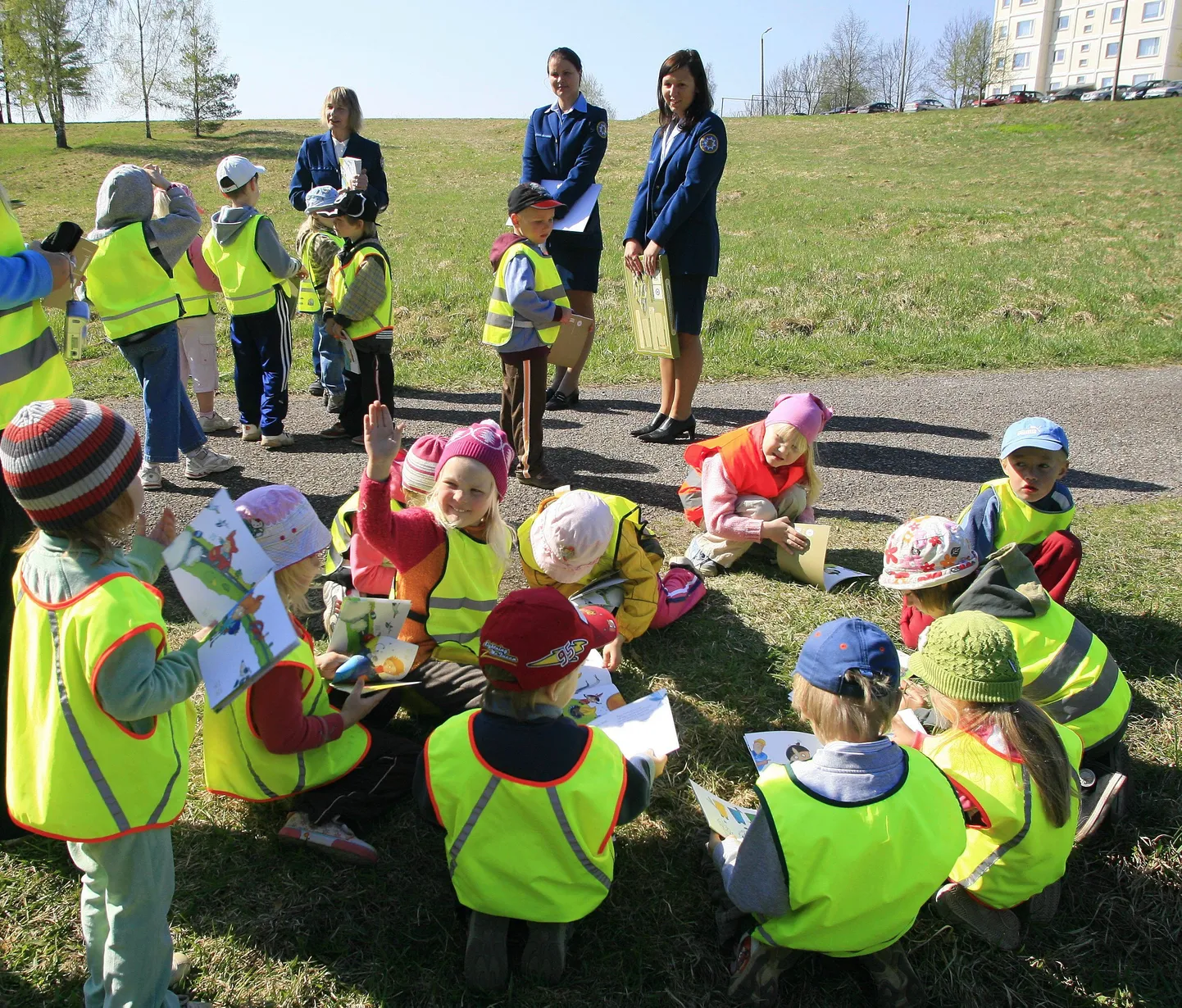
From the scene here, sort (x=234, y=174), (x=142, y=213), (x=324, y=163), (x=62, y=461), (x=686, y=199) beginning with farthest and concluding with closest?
(x=324, y=163) → (x=686, y=199) → (x=234, y=174) → (x=142, y=213) → (x=62, y=461)

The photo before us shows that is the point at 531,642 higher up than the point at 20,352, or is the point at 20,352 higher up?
the point at 20,352

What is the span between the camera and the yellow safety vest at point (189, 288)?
20.8 feet

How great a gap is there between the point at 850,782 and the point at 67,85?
36.5 meters

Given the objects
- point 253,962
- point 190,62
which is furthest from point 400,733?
point 190,62

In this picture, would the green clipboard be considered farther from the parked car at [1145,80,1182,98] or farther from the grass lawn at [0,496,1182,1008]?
the parked car at [1145,80,1182,98]

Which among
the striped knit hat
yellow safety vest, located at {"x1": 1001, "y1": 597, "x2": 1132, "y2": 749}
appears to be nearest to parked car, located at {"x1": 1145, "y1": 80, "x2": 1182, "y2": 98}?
yellow safety vest, located at {"x1": 1001, "y1": 597, "x2": 1132, "y2": 749}

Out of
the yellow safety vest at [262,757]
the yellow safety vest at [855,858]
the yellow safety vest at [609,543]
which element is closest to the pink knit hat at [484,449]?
the yellow safety vest at [609,543]

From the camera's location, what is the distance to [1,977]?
7.69 ft

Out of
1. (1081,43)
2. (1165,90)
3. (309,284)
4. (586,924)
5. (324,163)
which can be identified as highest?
(1081,43)

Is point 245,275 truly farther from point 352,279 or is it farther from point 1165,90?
point 1165,90

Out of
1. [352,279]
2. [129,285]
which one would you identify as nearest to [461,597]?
[129,285]

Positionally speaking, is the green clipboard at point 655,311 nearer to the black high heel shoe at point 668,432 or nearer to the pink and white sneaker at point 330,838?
the black high heel shoe at point 668,432

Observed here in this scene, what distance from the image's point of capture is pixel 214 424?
6.45 m

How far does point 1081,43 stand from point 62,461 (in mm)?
85168
